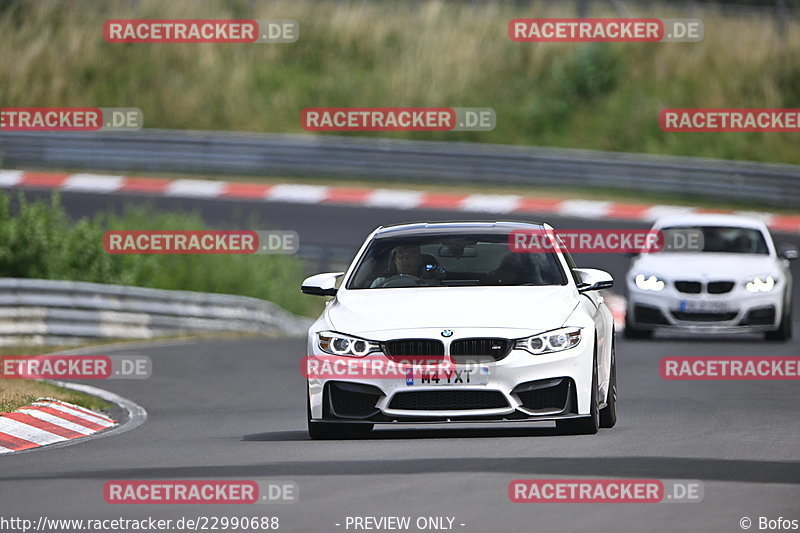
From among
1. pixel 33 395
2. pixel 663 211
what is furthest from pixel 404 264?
pixel 663 211

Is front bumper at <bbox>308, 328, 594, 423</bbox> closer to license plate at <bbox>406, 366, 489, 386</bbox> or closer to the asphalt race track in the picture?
license plate at <bbox>406, 366, 489, 386</bbox>

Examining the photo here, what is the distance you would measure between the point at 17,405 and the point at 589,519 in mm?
6344

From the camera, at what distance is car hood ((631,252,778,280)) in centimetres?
1956

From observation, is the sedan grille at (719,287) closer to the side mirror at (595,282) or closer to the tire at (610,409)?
the side mirror at (595,282)

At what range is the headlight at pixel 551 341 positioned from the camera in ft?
34.2

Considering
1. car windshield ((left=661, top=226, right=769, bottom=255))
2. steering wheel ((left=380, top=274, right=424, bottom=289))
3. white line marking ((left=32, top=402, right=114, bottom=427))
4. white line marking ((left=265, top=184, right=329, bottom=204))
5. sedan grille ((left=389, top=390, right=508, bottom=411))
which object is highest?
white line marking ((left=265, top=184, right=329, bottom=204))

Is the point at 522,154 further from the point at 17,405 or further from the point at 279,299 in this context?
the point at 17,405

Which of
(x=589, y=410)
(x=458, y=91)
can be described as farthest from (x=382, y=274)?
(x=458, y=91)

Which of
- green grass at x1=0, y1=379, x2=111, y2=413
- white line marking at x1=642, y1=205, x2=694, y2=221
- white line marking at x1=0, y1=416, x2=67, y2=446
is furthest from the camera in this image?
white line marking at x1=642, y1=205, x2=694, y2=221

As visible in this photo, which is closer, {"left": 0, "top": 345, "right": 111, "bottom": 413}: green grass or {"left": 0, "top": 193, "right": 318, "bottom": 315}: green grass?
{"left": 0, "top": 345, "right": 111, "bottom": 413}: green grass

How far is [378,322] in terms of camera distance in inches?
418

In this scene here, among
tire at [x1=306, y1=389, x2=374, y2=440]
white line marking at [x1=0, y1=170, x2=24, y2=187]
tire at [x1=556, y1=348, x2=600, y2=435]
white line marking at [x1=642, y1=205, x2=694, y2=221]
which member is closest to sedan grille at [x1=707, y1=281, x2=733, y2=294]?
tire at [x1=556, y1=348, x2=600, y2=435]

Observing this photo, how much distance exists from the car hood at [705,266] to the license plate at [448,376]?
9592 millimetres

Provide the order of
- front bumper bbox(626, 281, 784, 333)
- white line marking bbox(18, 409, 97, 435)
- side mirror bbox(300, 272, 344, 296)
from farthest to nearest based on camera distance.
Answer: front bumper bbox(626, 281, 784, 333) → white line marking bbox(18, 409, 97, 435) → side mirror bbox(300, 272, 344, 296)
